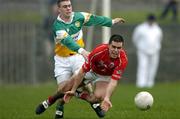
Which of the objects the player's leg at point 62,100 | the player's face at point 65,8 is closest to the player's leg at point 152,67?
the player's leg at point 62,100

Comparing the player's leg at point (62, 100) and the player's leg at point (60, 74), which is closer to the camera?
the player's leg at point (62, 100)

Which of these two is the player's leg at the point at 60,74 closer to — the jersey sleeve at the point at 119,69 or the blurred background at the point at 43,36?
the jersey sleeve at the point at 119,69

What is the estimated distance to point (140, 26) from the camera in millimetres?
29469

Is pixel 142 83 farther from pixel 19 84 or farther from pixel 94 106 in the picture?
pixel 94 106

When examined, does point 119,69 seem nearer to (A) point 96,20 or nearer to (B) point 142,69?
(A) point 96,20

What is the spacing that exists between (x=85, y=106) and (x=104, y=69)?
3.91 metres

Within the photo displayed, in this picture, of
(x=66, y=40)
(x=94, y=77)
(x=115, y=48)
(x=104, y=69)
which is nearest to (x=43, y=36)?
(x=94, y=77)

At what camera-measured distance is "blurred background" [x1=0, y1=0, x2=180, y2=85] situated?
29703 mm

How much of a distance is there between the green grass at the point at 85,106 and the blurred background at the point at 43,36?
2.73 metres

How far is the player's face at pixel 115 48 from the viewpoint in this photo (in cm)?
1465

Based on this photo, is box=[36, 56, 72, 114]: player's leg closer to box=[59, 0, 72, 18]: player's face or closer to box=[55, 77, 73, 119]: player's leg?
box=[55, 77, 73, 119]: player's leg

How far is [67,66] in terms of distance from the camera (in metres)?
16.4

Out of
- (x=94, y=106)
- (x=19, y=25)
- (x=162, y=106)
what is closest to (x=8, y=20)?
(x=19, y=25)

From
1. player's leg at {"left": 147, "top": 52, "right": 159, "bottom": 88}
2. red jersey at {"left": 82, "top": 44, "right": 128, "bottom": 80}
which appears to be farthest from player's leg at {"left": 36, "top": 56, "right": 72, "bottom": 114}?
player's leg at {"left": 147, "top": 52, "right": 159, "bottom": 88}
